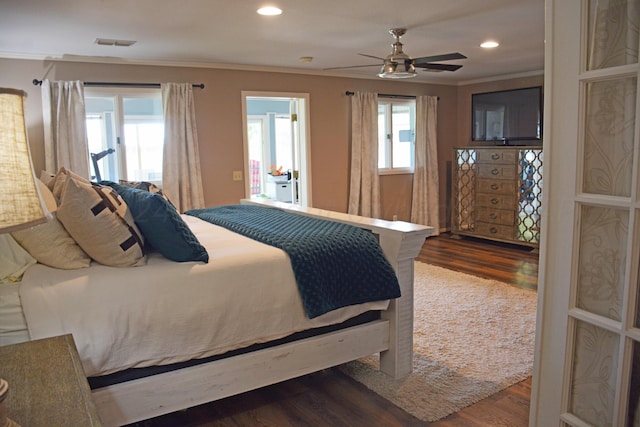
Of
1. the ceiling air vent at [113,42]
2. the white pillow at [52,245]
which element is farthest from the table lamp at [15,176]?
the ceiling air vent at [113,42]

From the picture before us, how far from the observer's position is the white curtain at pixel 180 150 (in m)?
5.09

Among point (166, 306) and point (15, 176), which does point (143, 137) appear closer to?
point (166, 306)

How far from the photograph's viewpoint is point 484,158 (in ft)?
21.8

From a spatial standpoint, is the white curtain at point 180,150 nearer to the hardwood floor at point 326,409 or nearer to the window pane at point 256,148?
the hardwood floor at point 326,409

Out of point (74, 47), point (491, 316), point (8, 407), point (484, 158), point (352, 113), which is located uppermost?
point (74, 47)

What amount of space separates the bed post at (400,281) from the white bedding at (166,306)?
449 mm

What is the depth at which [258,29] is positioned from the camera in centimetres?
381

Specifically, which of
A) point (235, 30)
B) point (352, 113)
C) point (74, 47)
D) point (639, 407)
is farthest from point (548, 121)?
point (352, 113)

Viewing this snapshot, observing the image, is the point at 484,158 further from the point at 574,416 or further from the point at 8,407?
the point at 8,407

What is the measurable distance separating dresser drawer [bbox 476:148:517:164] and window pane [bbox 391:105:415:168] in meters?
0.99

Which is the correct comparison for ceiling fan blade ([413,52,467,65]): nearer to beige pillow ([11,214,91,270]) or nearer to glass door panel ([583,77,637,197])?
glass door panel ([583,77,637,197])

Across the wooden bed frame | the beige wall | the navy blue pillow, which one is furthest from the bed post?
the beige wall

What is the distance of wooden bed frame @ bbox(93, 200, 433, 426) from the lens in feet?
6.72

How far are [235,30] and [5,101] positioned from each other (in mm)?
3136
